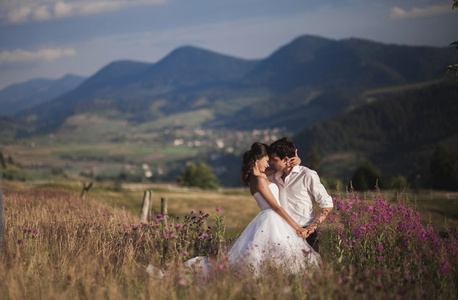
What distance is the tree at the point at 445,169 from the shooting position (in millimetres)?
81000

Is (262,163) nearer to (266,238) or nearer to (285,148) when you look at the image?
(285,148)

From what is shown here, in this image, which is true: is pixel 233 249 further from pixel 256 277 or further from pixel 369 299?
pixel 369 299

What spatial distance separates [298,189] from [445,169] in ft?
277

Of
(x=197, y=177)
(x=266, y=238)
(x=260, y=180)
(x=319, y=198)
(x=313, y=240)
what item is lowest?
(x=197, y=177)

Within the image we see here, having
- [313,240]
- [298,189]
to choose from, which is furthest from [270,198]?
[313,240]

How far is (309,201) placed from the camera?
7.28m

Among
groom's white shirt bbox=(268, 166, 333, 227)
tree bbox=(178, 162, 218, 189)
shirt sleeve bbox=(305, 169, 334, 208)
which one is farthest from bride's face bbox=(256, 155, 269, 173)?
tree bbox=(178, 162, 218, 189)

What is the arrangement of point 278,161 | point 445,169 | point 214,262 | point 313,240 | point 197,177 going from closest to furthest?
1. point 214,262
2. point 278,161
3. point 313,240
4. point 445,169
5. point 197,177

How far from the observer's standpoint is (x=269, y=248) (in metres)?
6.88

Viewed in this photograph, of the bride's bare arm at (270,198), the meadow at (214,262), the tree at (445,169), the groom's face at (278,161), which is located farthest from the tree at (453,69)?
the tree at (445,169)

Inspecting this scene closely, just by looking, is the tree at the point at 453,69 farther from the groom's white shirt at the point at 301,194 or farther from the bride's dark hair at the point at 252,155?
the bride's dark hair at the point at 252,155

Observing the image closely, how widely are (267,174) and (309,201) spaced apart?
0.88 meters

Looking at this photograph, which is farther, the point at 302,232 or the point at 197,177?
the point at 197,177

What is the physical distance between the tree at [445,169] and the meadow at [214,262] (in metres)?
81.8
